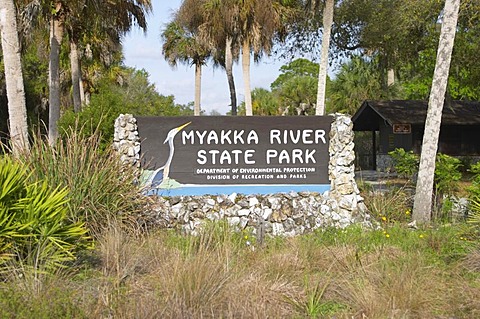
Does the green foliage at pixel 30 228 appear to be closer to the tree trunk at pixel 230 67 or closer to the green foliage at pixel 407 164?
the green foliage at pixel 407 164

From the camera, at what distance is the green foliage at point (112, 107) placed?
1446cm

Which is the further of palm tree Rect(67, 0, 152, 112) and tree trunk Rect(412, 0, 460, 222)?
palm tree Rect(67, 0, 152, 112)

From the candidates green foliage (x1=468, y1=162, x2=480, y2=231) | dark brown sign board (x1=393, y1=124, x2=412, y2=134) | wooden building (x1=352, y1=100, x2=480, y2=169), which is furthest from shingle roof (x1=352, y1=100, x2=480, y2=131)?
green foliage (x1=468, y1=162, x2=480, y2=231)

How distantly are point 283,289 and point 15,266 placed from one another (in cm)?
302

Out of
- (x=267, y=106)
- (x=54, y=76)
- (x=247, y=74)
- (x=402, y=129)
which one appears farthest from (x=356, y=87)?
(x=54, y=76)

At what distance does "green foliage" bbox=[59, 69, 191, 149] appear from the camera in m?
14.5

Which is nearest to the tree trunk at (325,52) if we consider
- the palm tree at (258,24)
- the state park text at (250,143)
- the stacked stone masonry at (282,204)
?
the palm tree at (258,24)

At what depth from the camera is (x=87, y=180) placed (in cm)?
931

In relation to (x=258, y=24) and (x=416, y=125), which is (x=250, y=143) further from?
(x=416, y=125)

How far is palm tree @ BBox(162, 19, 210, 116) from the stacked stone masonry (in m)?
26.6

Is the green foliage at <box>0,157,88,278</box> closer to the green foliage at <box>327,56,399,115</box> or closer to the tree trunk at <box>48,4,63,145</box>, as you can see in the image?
the tree trunk at <box>48,4,63,145</box>

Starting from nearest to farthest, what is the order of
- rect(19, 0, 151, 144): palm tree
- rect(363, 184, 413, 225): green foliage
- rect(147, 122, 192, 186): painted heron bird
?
rect(147, 122, 192, 186): painted heron bird → rect(363, 184, 413, 225): green foliage → rect(19, 0, 151, 144): palm tree

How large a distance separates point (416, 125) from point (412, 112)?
27.8 inches

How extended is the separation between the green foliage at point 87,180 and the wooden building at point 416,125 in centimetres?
2055
